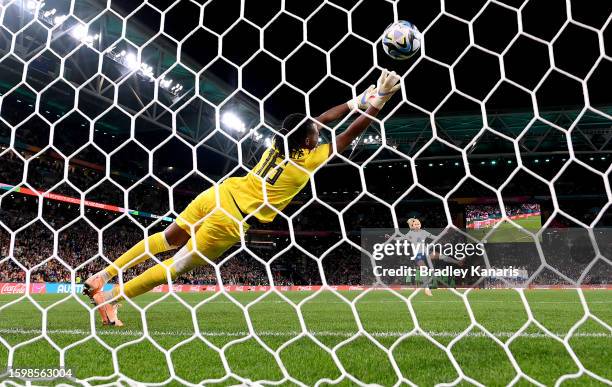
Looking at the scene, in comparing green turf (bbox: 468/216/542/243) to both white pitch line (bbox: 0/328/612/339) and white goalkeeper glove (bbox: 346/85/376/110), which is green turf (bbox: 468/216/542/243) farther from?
white goalkeeper glove (bbox: 346/85/376/110)

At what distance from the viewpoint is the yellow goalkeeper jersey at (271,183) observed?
3.01m

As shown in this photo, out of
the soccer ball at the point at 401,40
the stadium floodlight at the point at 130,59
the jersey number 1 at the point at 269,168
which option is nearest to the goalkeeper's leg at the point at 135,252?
the jersey number 1 at the point at 269,168

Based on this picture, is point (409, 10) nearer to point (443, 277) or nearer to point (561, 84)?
point (561, 84)

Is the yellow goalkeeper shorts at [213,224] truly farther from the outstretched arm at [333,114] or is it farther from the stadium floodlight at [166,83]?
the stadium floodlight at [166,83]

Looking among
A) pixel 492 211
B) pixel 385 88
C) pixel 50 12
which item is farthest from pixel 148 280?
pixel 492 211

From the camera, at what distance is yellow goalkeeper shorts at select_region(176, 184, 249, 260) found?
9.66ft

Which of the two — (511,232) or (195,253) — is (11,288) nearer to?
(195,253)

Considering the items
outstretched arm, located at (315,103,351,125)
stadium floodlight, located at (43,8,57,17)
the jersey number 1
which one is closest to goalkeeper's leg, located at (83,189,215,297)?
the jersey number 1

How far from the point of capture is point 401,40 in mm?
3203

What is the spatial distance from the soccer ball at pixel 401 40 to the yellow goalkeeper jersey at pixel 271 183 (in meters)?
0.84

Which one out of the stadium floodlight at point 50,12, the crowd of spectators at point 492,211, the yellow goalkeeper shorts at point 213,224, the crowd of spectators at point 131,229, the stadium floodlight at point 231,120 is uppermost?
the yellow goalkeeper shorts at point 213,224

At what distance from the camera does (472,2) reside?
10.1 meters

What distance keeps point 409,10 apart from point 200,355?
1003 centimetres

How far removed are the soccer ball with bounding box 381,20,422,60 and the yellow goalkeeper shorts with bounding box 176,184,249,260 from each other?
143 centimetres
